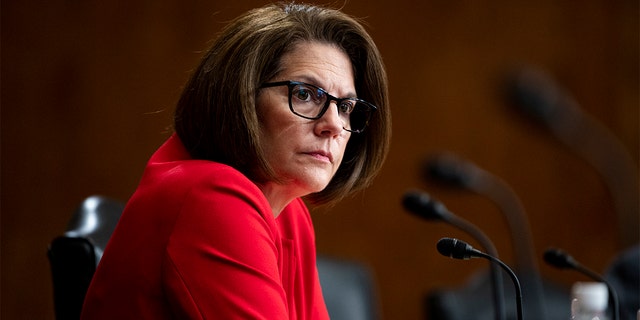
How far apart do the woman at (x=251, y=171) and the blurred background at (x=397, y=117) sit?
2.25m

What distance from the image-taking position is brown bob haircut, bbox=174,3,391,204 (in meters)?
1.54

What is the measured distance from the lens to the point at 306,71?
162cm

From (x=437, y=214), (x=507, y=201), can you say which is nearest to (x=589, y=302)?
(x=437, y=214)

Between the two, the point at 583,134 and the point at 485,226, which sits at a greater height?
the point at 583,134

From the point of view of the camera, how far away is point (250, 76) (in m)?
1.55

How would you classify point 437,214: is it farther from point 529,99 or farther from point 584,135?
point 584,135

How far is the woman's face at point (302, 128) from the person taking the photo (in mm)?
1594

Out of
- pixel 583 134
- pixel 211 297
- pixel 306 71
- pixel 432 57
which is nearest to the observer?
pixel 211 297

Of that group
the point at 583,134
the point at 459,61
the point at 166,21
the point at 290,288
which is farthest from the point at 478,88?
the point at 290,288

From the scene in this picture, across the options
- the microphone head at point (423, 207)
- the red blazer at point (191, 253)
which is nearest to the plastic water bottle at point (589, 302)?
the microphone head at point (423, 207)

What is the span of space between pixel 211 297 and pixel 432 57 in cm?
331

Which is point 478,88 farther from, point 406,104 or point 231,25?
point 231,25

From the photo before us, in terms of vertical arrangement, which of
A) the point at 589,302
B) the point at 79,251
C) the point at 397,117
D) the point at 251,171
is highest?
the point at 397,117

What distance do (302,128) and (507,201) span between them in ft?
8.69
